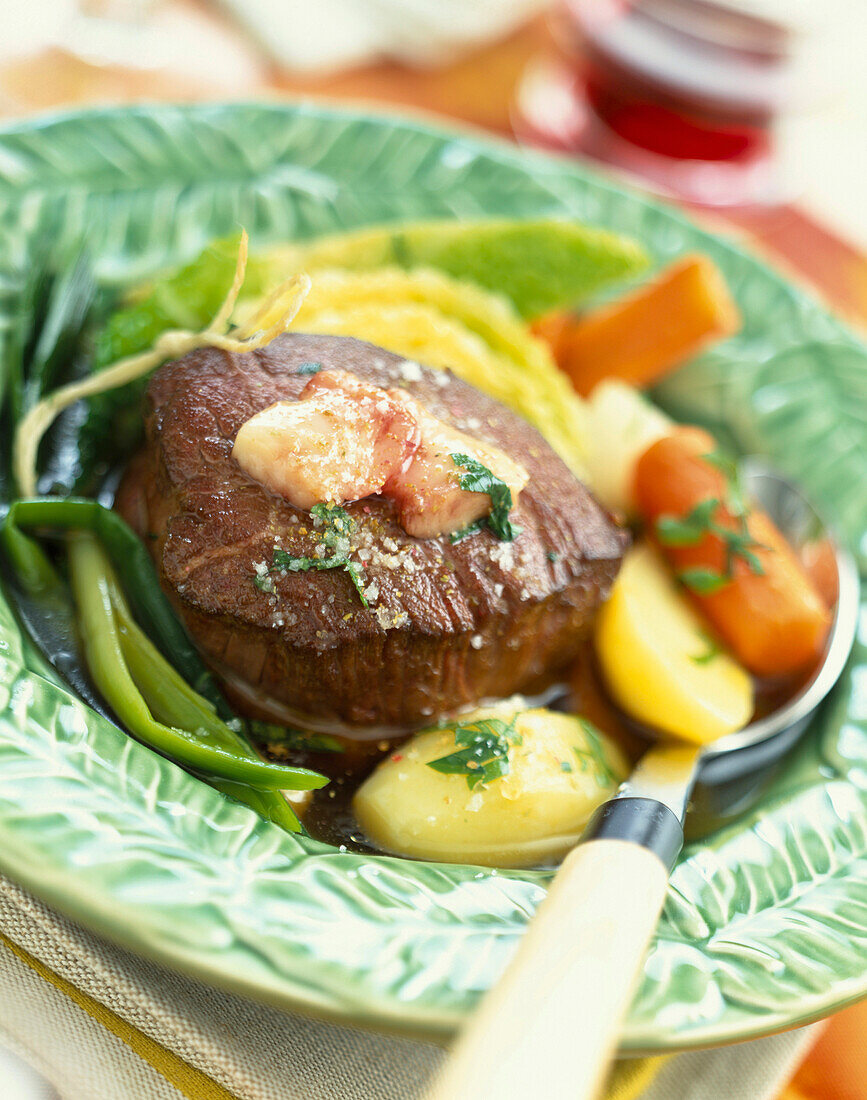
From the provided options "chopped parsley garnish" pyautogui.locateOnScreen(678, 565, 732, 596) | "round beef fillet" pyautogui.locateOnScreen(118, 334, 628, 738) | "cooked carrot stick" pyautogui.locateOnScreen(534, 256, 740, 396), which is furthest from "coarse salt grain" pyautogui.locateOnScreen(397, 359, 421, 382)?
"cooked carrot stick" pyautogui.locateOnScreen(534, 256, 740, 396)

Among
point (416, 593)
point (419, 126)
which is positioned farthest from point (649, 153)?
point (416, 593)

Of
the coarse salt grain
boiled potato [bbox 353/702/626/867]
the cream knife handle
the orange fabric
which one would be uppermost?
the coarse salt grain

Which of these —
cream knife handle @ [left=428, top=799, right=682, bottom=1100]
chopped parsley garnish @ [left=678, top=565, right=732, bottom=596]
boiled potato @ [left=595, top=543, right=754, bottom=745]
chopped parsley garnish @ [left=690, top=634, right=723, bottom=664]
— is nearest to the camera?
cream knife handle @ [left=428, top=799, right=682, bottom=1100]

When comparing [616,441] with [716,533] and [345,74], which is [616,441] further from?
[345,74]

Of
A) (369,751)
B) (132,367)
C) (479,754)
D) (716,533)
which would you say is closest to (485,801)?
(479,754)

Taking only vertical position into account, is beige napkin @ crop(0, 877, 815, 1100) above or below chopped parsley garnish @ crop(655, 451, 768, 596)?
below

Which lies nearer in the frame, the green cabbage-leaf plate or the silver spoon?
the silver spoon

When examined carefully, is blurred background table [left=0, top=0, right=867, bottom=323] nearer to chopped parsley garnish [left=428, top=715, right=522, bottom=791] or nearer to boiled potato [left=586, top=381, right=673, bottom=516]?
boiled potato [left=586, top=381, right=673, bottom=516]
